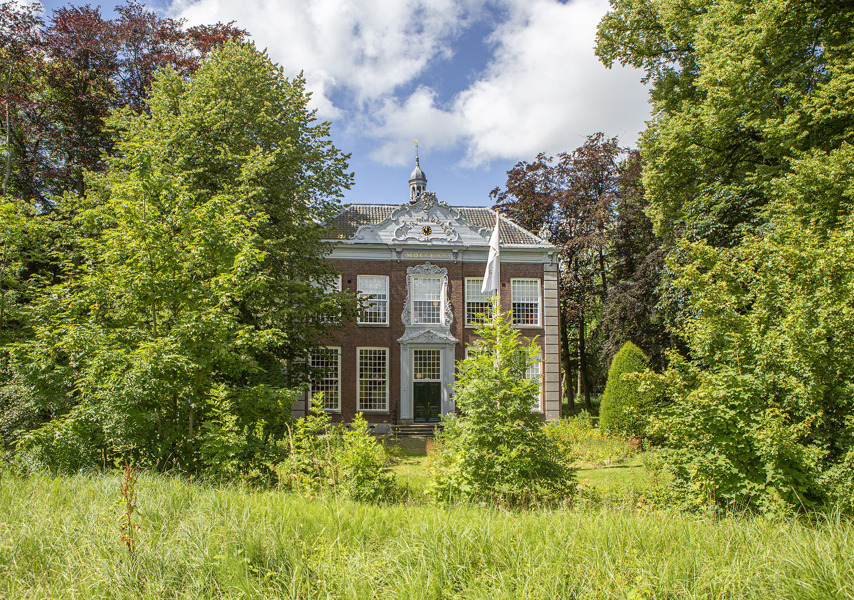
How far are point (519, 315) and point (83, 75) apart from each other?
19.5m

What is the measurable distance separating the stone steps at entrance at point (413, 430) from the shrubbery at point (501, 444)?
1587 centimetres

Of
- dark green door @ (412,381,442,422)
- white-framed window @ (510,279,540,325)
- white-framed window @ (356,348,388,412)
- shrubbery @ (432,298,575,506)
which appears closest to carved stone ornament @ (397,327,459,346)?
white-framed window @ (356,348,388,412)

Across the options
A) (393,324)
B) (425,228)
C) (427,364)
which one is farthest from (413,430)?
(425,228)

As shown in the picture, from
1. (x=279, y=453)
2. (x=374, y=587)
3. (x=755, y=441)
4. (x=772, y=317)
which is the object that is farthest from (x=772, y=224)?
(x=374, y=587)

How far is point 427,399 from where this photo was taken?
24672 millimetres

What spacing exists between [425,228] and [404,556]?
21673 mm

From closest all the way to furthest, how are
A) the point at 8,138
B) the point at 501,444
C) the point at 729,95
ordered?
1. the point at 501,444
2. the point at 729,95
3. the point at 8,138

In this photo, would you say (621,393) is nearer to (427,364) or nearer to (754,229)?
(754,229)

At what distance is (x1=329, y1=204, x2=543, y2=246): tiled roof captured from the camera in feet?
84.8

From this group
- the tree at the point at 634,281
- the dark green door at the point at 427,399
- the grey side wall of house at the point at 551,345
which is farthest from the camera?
the grey side wall of house at the point at 551,345

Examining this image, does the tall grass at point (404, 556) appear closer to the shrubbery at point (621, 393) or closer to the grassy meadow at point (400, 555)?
the grassy meadow at point (400, 555)

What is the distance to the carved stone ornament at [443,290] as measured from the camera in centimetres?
2489

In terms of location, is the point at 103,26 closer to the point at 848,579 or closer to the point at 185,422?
the point at 185,422

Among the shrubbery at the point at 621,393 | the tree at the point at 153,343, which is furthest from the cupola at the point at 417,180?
the tree at the point at 153,343
